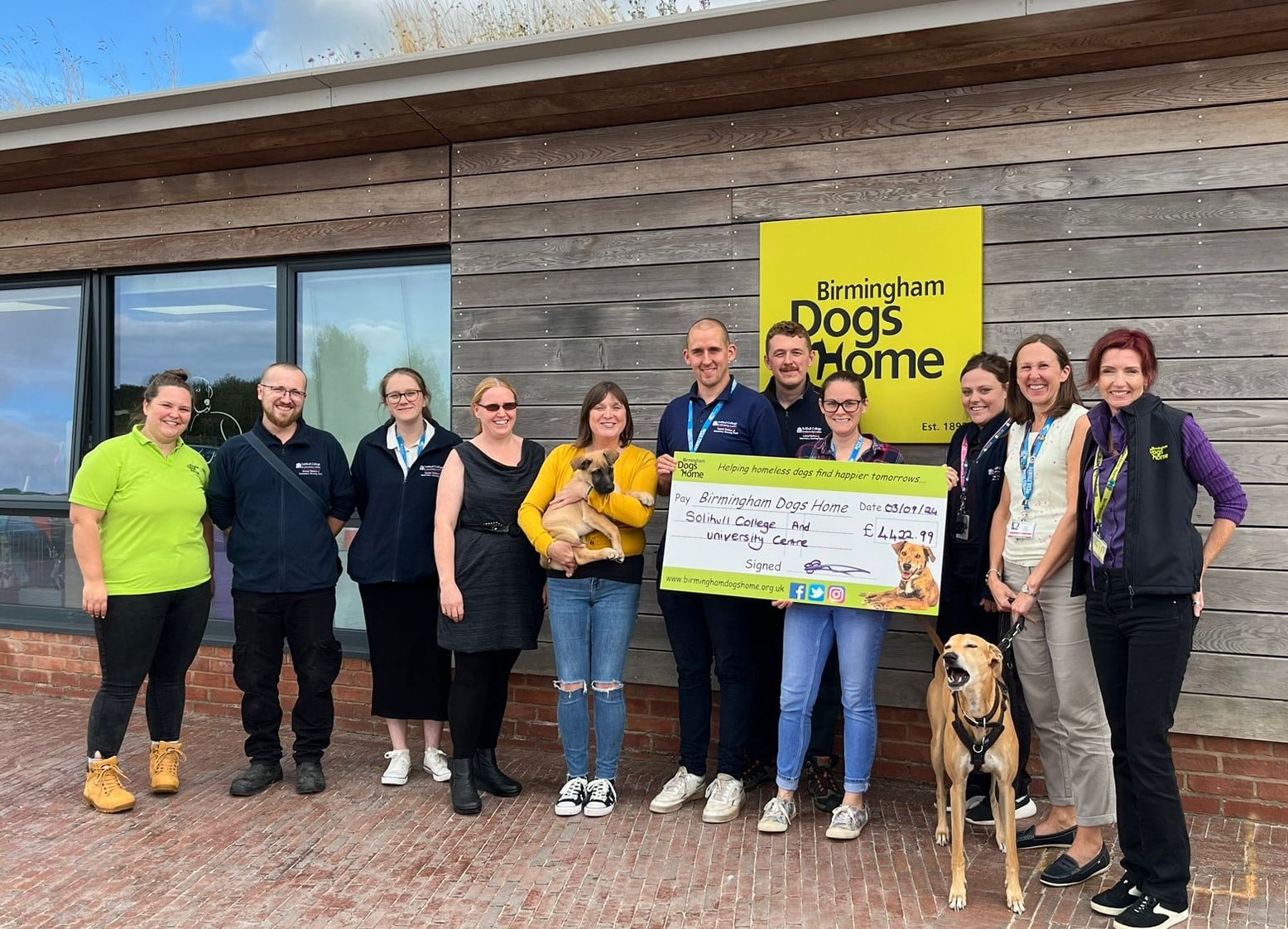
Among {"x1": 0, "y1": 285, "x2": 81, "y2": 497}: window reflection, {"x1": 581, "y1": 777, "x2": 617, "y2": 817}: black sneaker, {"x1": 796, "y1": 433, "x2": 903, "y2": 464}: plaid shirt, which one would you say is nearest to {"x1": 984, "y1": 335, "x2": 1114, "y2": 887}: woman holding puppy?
{"x1": 796, "y1": 433, "x2": 903, "y2": 464}: plaid shirt

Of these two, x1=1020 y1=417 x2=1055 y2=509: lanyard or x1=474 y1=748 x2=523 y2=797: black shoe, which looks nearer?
x1=1020 y1=417 x2=1055 y2=509: lanyard

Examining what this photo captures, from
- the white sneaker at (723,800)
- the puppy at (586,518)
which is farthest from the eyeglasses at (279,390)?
the white sneaker at (723,800)

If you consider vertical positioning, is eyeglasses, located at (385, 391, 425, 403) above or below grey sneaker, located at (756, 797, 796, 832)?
above

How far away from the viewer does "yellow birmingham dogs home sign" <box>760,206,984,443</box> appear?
482 cm

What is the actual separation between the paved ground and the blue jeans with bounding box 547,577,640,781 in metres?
0.46

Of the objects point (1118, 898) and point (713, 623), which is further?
point (713, 623)

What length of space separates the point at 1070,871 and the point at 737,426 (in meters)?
2.19

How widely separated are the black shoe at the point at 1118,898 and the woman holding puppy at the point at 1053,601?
0.22 metres

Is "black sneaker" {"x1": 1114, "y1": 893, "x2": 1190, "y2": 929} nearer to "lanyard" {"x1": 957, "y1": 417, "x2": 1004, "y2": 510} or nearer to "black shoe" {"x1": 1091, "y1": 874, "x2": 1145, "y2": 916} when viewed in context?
"black shoe" {"x1": 1091, "y1": 874, "x2": 1145, "y2": 916}

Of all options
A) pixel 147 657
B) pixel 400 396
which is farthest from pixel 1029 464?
pixel 147 657

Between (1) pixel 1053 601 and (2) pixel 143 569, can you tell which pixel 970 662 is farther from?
(2) pixel 143 569

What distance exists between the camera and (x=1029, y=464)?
3.92 m

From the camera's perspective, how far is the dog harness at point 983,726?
364cm

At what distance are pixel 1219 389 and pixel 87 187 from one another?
680 centimetres
